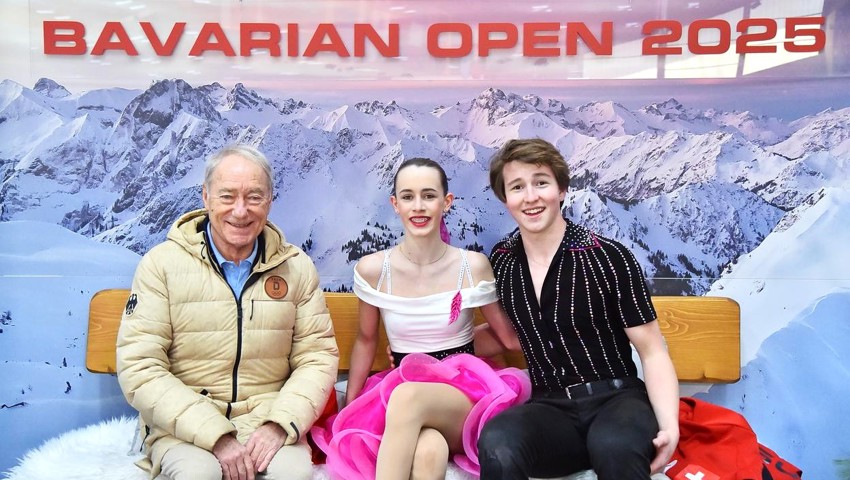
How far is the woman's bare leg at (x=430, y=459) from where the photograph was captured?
1.86 meters

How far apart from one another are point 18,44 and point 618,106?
2718 millimetres

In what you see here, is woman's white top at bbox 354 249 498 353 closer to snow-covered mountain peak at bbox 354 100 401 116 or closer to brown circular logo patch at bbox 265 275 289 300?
brown circular logo patch at bbox 265 275 289 300

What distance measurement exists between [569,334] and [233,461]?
45.1 inches

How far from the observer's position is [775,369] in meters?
2.75

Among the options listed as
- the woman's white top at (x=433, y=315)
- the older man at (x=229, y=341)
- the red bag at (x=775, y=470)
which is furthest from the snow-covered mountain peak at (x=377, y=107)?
the red bag at (x=775, y=470)

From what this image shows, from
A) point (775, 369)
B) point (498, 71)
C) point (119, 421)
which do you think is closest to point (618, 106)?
point (498, 71)

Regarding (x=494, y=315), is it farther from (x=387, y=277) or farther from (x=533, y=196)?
(x=533, y=196)

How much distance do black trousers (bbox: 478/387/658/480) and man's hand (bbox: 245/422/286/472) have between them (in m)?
0.66

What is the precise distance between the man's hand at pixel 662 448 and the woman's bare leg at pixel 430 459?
609mm

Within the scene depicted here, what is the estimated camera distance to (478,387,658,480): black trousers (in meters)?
1.74

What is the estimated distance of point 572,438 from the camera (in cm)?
191

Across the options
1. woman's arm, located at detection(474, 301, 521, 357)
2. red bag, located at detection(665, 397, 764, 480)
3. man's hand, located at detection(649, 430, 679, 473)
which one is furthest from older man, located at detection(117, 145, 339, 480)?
red bag, located at detection(665, 397, 764, 480)

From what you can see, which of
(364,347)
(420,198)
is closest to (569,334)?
(420,198)

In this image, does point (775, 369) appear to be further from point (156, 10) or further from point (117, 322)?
point (156, 10)
